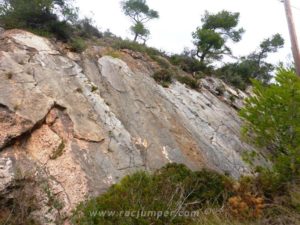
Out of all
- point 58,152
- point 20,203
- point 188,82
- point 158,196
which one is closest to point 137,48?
point 188,82

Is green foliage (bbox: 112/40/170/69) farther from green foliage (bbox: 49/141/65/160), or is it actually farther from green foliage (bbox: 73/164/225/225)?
green foliage (bbox: 73/164/225/225)

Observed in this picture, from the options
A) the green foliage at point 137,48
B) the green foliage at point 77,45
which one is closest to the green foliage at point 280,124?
the green foliage at point 77,45

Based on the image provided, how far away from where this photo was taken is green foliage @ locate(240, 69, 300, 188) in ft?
27.8

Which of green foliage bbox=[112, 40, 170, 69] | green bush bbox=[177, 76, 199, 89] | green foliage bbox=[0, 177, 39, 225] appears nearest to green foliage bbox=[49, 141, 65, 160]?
green foliage bbox=[0, 177, 39, 225]

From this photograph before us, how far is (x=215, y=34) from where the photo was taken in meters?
20.7

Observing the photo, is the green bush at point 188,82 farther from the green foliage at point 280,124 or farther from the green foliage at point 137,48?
the green foliage at point 280,124

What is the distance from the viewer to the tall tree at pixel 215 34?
2077 centimetres

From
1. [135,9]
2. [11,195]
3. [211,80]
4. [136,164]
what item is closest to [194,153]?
[136,164]

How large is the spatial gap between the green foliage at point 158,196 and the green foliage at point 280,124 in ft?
5.40

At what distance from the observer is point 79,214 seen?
6535 millimetres

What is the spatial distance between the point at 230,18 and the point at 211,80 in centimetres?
670

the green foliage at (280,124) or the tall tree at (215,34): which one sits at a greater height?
the tall tree at (215,34)

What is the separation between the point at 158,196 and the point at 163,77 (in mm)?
8469

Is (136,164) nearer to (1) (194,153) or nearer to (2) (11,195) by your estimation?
(1) (194,153)
